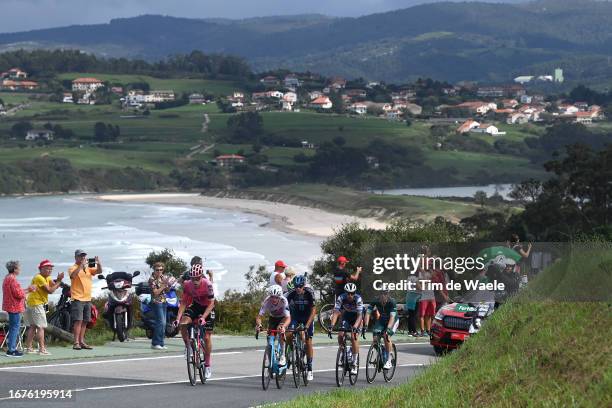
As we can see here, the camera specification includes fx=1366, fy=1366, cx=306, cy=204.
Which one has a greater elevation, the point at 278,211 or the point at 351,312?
the point at 351,312

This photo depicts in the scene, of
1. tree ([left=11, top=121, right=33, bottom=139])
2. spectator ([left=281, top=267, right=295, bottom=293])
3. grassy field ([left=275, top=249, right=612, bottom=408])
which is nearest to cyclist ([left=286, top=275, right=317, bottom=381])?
spectator ([left=281, top=267, right=295, bottom=293])

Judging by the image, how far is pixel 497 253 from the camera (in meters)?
20.4

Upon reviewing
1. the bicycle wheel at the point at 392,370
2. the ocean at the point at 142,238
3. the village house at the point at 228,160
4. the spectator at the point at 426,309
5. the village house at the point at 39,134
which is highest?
Answer: the bicycle wheel at the point at 392,370

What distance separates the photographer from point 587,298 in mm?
12828

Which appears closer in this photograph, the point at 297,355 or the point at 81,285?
the point at 297,355

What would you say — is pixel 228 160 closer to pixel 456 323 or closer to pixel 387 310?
pixel 456 323

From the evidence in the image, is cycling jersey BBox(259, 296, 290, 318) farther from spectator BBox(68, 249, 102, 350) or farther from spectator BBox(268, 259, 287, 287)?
spectator BBox(68, 249, 102, 350)

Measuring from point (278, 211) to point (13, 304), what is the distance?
10267cm

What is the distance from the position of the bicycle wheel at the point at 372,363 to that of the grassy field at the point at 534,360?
10.4 ft

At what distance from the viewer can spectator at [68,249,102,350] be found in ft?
64.1

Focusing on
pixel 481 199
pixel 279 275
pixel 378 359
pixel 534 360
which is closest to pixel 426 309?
pixel 279 275

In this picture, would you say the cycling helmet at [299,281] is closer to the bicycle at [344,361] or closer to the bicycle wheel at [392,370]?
the bicycle at [344,361]

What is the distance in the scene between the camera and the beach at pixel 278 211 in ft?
327

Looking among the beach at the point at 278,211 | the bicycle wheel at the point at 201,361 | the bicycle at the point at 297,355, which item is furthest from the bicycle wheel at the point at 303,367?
the beach at the point at 278,211
